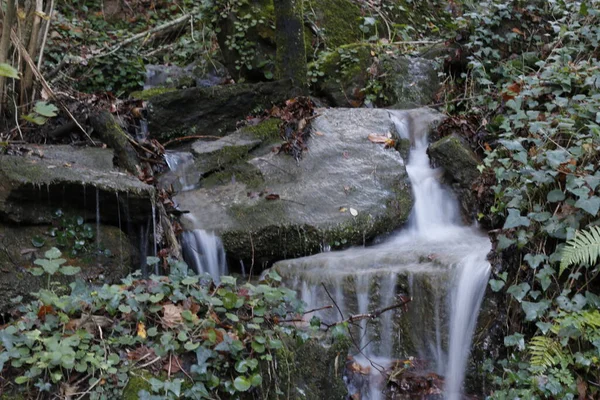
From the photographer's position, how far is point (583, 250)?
155 inches

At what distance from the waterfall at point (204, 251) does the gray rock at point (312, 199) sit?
0.26 ft

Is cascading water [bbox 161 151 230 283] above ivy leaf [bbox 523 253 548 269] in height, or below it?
below

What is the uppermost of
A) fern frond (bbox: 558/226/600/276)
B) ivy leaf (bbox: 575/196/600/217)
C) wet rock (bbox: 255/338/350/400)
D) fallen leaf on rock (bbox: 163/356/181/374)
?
ivy leaf (bbox: 575/196/600/217)

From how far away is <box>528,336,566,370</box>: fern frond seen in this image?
3869mm

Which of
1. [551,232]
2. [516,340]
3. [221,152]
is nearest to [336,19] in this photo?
[221,152]

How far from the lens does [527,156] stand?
16.4ft

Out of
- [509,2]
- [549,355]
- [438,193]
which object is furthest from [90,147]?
[509,2]

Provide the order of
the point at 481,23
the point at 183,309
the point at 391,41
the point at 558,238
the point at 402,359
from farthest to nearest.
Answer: the point at 391,41 → the point at 481,23 → the point at 402,359 → the point at 558,238 → the point at 183,309

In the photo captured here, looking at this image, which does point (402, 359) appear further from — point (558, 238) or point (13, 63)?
point (13, 63)

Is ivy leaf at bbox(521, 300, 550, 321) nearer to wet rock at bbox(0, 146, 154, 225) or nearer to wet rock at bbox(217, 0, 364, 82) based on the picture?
wet rock at bbox(0, 146, 154, 225)

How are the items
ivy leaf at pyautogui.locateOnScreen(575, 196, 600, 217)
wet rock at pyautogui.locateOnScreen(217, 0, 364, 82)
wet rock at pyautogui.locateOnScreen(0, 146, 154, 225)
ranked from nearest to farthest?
ivy leaf at pyautogui.locateOnScreen(575, 196, 600, 217)
wet rock at pyautogui.locateOnScreen(0, 146, 154, 225)
wet rock at pyautogui.locateOnScreen(217, 0, 364, 82)

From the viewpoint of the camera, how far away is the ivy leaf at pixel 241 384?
3459mm

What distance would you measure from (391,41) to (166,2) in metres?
6.36

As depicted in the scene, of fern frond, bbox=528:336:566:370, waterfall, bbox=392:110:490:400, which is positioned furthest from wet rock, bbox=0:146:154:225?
fern frond, bbox=528:336:566:370
